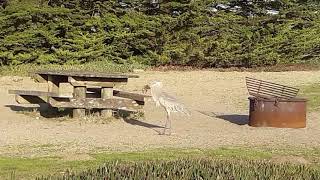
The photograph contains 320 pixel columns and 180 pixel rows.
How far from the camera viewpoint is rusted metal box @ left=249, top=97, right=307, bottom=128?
40.6 ft

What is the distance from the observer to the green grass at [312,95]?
53.5 ft

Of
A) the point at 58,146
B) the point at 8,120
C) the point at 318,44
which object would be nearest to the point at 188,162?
the point at 58,146

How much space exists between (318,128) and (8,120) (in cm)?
635

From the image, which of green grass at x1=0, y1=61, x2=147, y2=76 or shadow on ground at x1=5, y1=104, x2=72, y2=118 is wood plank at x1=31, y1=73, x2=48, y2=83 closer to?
shadow on ground at x1=5, y1=104, x2=72, y2=118

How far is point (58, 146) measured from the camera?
10141 millimetres

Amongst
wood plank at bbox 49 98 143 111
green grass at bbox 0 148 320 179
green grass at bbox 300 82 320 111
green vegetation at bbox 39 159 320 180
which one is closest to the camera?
green vegetation at bbox 39 159 320 180

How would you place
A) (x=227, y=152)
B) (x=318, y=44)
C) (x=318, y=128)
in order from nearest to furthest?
(x=227, y=152) → (x=318, y=128) → (x=318, y=44)

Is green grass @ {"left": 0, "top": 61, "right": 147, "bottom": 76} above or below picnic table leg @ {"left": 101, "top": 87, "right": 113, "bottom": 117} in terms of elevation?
below

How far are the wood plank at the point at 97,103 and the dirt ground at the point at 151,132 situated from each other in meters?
0.32

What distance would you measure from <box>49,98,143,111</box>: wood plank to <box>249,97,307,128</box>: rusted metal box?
2635 millimetres

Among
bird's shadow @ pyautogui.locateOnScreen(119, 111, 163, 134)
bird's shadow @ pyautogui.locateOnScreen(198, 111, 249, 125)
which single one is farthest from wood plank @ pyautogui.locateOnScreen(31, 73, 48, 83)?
bird's shadow @ pyautogui.locateOnScreen(198, 111, 249, 125)

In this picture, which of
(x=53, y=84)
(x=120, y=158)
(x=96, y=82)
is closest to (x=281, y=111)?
(x=96, y=82)

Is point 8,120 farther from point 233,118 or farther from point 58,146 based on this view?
point 233,118

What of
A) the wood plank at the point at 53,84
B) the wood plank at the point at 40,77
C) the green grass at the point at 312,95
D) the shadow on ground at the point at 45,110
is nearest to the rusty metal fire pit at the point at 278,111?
the green grass at the point at 312,95
